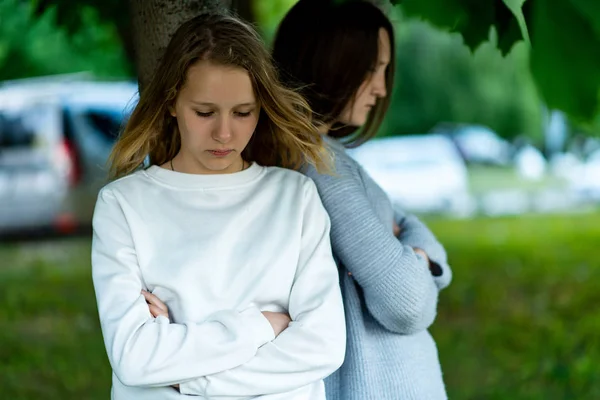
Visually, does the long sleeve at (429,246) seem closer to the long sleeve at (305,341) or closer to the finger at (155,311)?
the long sleeve at (305,341)

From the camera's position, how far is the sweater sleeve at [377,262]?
83.7 inches

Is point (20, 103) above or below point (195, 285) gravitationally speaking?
below

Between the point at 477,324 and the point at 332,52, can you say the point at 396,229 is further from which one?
the point at 477,324

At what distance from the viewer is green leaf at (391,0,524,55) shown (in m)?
1.51

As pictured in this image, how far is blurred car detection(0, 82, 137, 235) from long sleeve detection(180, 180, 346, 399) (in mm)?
9911

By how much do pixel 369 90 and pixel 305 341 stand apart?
75 cm

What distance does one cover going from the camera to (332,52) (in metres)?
2.31

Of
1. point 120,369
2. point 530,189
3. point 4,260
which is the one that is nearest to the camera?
point 120,369

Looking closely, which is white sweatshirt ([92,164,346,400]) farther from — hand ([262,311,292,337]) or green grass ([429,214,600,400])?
green grass ([429,214,600,400])

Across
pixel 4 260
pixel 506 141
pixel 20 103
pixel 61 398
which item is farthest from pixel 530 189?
pixel 61 398

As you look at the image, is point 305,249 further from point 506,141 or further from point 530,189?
point 506,141

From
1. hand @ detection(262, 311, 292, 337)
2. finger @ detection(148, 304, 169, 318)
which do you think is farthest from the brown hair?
finger @ detection(148, 304, 169, 318)

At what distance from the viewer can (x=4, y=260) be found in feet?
32.7

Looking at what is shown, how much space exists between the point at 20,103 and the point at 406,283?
36.8ft
